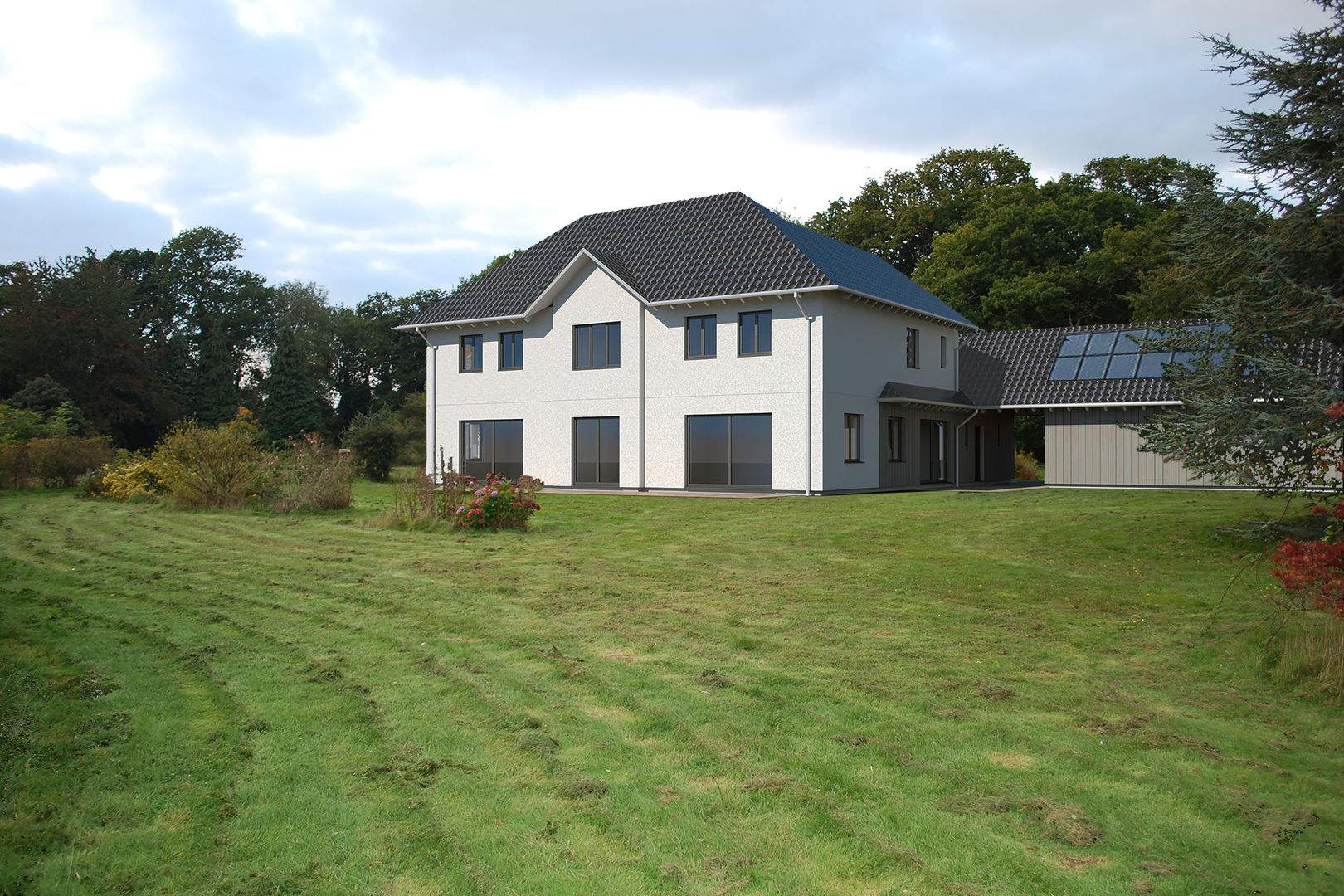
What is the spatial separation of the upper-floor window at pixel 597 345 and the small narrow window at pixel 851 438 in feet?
21.7

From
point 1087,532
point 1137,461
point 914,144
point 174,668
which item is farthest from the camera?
point 914,144

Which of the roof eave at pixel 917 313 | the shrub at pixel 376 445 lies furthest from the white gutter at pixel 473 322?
the roof eave at pixel 917 313

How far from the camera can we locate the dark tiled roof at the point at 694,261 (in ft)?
77.8

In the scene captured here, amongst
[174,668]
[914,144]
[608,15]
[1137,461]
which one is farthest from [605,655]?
[914,144]

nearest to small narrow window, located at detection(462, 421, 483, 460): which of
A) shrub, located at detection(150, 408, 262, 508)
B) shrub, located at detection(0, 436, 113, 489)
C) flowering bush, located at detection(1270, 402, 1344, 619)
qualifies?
shrub, located at detection(0, 436, 113, 489)

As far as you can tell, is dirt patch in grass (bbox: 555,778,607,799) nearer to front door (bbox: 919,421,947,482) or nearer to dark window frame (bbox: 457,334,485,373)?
front door (bbox: 919,421,947,482)

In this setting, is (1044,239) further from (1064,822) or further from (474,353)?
(1064,822)

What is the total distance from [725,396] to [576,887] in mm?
20952

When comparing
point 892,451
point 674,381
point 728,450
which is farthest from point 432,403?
point 892,451

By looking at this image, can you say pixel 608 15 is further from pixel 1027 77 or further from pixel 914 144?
pixel 914 144

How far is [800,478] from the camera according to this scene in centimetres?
2303

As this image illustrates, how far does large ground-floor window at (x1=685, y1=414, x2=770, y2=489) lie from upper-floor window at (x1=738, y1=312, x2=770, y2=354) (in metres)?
1.71

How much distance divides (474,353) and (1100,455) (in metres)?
18.9

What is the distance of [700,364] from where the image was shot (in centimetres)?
2447
